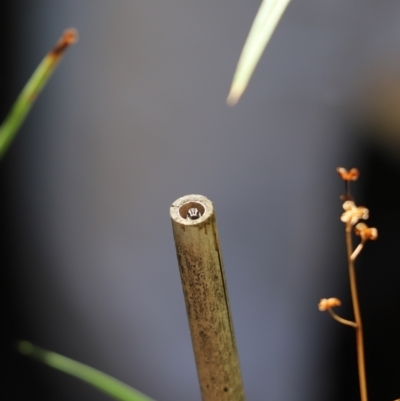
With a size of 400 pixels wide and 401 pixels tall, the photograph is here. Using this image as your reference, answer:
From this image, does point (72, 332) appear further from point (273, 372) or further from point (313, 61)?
point (313, 61)

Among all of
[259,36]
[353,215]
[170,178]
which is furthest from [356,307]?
[170,178]

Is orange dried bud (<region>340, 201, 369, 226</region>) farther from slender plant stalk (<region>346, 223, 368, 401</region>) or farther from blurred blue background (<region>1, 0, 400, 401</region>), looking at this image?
blurred blue background (<region>1, 0, 400, 401</region>)

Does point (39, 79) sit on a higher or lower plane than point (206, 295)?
higher

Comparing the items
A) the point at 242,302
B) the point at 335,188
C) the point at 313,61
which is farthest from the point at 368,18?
the point at 242,302

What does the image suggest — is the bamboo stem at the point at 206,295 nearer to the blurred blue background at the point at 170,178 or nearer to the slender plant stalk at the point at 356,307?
the slender plant stalk at the point at 356,307

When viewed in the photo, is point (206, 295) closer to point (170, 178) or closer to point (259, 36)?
point (259, 36)

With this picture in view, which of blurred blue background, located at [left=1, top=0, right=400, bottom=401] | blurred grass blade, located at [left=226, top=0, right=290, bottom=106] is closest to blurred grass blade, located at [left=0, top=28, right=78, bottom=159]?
blurred grass blade, located at [left=226, top=0, right=290, bottom=106]
